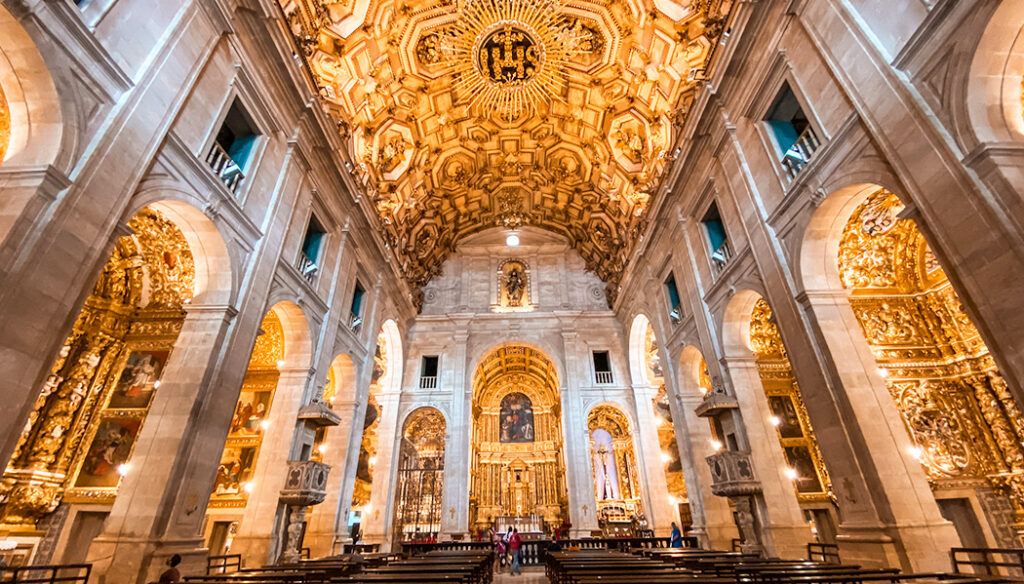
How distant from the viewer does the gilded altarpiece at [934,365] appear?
28.8 ft

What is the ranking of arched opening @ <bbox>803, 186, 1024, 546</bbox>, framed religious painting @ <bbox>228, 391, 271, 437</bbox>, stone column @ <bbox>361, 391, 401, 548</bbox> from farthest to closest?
1. stone column @ <bbox>361, 391, 401, 548</bbox>
2. framed religious painting @ <bbox>228, 391, 271, 437</bbox>
3. arched opening @ <bbox>803, 186, 1024, 546</bbox>

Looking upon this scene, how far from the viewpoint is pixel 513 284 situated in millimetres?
22125

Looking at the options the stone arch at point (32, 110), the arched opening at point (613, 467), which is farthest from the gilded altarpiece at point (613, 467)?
the stone arch at point (32, 110)

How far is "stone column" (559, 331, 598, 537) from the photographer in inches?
648

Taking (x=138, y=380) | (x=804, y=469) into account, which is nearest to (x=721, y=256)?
(x=804, y=469)

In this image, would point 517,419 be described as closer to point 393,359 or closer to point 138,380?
point 393,359

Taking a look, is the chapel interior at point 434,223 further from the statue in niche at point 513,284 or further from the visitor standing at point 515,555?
the statue in niche at point 513,284

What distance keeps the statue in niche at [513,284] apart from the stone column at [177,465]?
14.5 metres

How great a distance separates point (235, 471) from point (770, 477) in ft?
42.9

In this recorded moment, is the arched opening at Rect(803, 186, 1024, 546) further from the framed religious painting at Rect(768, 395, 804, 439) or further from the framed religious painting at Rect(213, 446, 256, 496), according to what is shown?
the framed religious painting at Rect(213, 446, 256, 496)

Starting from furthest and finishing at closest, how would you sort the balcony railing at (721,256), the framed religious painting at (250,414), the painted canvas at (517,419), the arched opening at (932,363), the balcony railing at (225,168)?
1. the painted canvas at (517,419)
2. the framed religious painting at (250,414)
3. the balcony railing at (721,256)
4. the arched opening at (932,363)
5. the balcony railing at (225,168)

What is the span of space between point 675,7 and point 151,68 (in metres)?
10.9

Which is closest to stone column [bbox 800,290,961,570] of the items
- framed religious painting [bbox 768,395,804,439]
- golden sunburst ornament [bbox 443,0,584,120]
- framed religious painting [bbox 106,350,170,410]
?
framed religious painting [bbox 768,395,804,439]

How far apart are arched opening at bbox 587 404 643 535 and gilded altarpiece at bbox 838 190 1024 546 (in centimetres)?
1093
